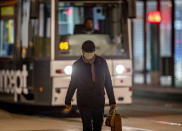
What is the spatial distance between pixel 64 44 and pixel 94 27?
2.82 ft

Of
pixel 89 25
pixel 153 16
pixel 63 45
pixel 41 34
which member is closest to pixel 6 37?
pixel 41 34

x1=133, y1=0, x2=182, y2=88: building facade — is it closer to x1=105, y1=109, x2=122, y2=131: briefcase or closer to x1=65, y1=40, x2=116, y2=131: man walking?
x1=105, y1=109, x2=122, y2=131: briefcase

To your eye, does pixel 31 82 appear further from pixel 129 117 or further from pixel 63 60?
pixel 129 117

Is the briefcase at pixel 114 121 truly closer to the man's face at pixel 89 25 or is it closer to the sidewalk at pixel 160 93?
the man's face at pixel 89 25

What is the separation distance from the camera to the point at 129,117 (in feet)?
51.5

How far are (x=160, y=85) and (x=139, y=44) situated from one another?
170 inches

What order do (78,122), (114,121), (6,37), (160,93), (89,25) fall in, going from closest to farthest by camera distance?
(114,121), (78,122), (89,25), (6,37), (160,93)

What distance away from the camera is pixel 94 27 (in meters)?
Answer: 15.0

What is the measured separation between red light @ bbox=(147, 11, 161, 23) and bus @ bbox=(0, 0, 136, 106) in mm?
13839

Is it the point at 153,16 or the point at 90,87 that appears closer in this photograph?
the point at 90,87

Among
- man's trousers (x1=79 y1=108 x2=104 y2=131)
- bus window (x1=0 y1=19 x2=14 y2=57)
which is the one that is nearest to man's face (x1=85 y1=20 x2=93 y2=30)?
bus window (x1=0 y1=19 x2=14 y2=57)

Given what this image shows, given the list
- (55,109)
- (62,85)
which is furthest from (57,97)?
(55,109)

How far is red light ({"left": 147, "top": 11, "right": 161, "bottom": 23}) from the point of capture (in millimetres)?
29055

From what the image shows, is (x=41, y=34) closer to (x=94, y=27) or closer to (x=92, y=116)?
(x=94, y=27)
